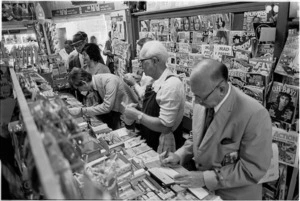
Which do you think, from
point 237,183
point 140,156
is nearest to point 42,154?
point 237,183

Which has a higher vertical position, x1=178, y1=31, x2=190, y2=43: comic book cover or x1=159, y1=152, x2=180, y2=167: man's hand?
x1=178, y1=31, x2=190, y2=43: comic book cover

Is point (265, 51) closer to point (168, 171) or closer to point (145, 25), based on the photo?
point (168, 171)

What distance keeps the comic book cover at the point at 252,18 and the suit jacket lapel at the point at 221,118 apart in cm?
99

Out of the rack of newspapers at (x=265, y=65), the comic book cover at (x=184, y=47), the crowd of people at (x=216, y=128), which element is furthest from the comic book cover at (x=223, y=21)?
the crowd of people at (x=216, y=128)

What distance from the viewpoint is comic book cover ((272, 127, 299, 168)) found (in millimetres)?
2152

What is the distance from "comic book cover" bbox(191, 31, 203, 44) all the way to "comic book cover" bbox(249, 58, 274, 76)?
801mm

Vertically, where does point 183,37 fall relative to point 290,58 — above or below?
above

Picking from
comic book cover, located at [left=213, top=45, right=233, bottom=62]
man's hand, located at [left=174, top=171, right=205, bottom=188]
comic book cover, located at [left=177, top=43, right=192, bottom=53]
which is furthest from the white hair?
man's hand, located at [left=174, top=171, right=205, bottom=188]

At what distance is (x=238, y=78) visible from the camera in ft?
8.22

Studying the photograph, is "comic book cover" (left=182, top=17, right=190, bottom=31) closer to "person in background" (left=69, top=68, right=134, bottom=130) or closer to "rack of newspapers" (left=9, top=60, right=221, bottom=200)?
"person in background" (left=69, top=68, right=134, bottom=130)

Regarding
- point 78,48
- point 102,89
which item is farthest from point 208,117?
point 78,48

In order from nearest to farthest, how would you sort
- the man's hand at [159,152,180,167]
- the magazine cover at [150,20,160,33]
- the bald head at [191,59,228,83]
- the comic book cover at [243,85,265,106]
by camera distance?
the bald head at [191,59,228,83] → the man's hand at [159,152,180,167] → the comic book cover at [243,85,265,106] → the magazine cover at [150,20,160,33]

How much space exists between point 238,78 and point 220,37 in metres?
0.52

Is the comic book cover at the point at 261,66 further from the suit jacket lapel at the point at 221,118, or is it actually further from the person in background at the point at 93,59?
the person in background at the point at 93,59
